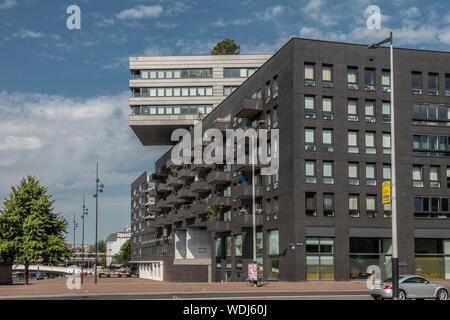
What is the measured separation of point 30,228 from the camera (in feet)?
178

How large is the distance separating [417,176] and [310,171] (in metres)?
10.6

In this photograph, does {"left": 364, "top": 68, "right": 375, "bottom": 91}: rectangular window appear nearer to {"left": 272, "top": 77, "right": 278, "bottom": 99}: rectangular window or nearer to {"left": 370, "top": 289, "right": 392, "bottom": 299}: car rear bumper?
{"left": 272, "top": 77, "right": 278, "bottom": 99}: rectangular window

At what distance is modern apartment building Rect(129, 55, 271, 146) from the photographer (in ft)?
296

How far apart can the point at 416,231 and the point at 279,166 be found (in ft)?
45.6

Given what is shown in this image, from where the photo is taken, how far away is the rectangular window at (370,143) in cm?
5219

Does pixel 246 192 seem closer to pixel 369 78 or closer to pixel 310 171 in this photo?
pixel 310 171

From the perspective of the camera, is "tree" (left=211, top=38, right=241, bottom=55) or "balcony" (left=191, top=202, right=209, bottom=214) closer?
"balcony" (left=191, top=202, right=209, bottom=214)

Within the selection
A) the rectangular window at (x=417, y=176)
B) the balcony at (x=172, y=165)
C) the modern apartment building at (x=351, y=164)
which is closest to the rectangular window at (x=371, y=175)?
the modern apartment building at (x=351, y=164)

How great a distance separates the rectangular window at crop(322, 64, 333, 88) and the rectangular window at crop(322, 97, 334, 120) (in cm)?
129

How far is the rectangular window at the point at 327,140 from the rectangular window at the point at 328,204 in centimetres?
420

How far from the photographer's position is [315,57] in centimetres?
5206

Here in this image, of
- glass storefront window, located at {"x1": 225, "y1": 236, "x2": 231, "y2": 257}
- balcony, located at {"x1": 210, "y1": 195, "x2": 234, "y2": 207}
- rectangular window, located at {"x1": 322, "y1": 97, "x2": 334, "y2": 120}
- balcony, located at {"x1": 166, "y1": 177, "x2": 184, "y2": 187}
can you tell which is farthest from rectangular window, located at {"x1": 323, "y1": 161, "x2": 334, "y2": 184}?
balcony, located at {"x1": 166, "y1": 177, "x2": 184, "y2": 187}

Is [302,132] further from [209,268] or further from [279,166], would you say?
[209,268]
